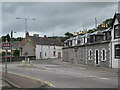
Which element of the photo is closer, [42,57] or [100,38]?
[100,38]

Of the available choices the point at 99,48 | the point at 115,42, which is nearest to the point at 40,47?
the point at 99,48

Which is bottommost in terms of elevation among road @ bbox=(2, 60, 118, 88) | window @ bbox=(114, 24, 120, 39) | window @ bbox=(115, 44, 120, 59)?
road @ bbox=(2, 60, 118, 88)

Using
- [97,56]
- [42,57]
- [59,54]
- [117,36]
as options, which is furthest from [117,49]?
[59,54]

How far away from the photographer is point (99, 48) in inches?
1515

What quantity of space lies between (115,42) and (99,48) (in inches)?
206

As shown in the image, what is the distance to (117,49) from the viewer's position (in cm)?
3309

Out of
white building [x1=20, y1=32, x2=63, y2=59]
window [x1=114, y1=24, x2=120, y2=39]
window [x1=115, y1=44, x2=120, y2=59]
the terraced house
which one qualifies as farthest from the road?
white building [x1=20, y1=32, x2=63, y2=59]

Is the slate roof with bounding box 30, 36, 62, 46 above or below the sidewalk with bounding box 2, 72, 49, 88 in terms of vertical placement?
above

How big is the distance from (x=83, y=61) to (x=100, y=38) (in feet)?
23.5

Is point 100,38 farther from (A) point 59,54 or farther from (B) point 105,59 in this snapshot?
(A) point 59,54

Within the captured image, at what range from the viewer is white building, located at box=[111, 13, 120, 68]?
32912mm

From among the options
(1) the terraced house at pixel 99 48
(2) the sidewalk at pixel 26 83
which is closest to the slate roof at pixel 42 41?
(1) the terraced house at pixel 99 48

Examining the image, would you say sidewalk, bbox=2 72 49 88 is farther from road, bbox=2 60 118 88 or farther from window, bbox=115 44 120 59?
window, bbox=115 44 120 59

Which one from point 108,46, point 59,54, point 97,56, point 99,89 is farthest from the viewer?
point 59,54
